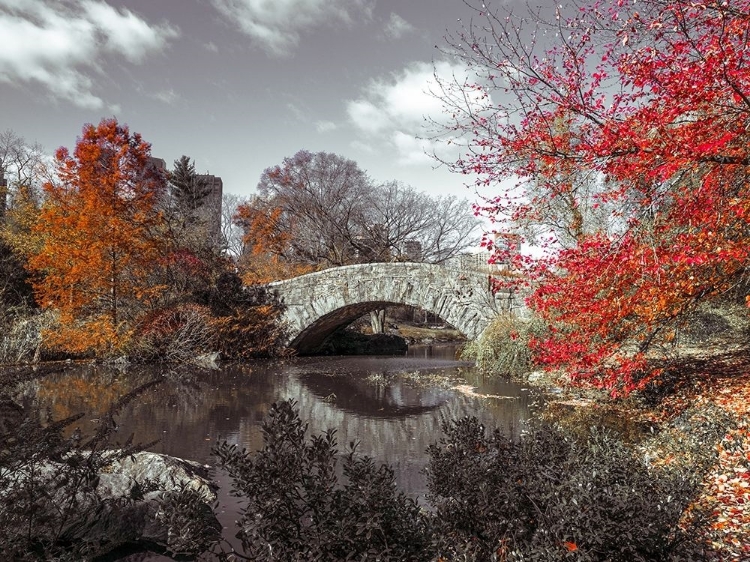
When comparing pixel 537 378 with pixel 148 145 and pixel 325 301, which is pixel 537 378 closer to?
pixel 325 301

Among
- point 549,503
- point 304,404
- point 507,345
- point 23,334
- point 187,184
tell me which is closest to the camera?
point 549,503

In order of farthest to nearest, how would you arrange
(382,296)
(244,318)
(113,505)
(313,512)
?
1. (244,318)
2. (382,296)
3. (113,505)
4. (313,512)

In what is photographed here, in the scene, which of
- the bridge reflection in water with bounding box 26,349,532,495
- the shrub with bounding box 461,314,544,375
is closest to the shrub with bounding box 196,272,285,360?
the bridge reflection in water with bounding box 26,349,532,495

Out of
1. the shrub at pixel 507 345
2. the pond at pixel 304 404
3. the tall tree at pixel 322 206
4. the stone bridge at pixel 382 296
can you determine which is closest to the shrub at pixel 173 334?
the pond at pixel 304 404

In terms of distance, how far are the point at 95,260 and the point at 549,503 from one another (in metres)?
12.2

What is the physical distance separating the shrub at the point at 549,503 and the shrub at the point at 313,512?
0.23m

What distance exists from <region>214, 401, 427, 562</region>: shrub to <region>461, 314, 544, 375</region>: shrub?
8.32m

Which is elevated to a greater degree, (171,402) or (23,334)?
(23,334)

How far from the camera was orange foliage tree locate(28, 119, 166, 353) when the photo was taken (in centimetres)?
1202

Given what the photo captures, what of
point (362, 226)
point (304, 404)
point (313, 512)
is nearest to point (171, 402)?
point (304, 404)

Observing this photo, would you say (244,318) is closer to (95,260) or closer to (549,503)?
(95,260)

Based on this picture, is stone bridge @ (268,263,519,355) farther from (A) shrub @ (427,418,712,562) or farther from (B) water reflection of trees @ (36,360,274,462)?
(A) shrub @ (427,418,712,562)

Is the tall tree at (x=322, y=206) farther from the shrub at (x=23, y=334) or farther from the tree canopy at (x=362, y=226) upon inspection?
the shrub at (x=23, y=334)

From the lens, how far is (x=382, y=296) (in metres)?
13.8
